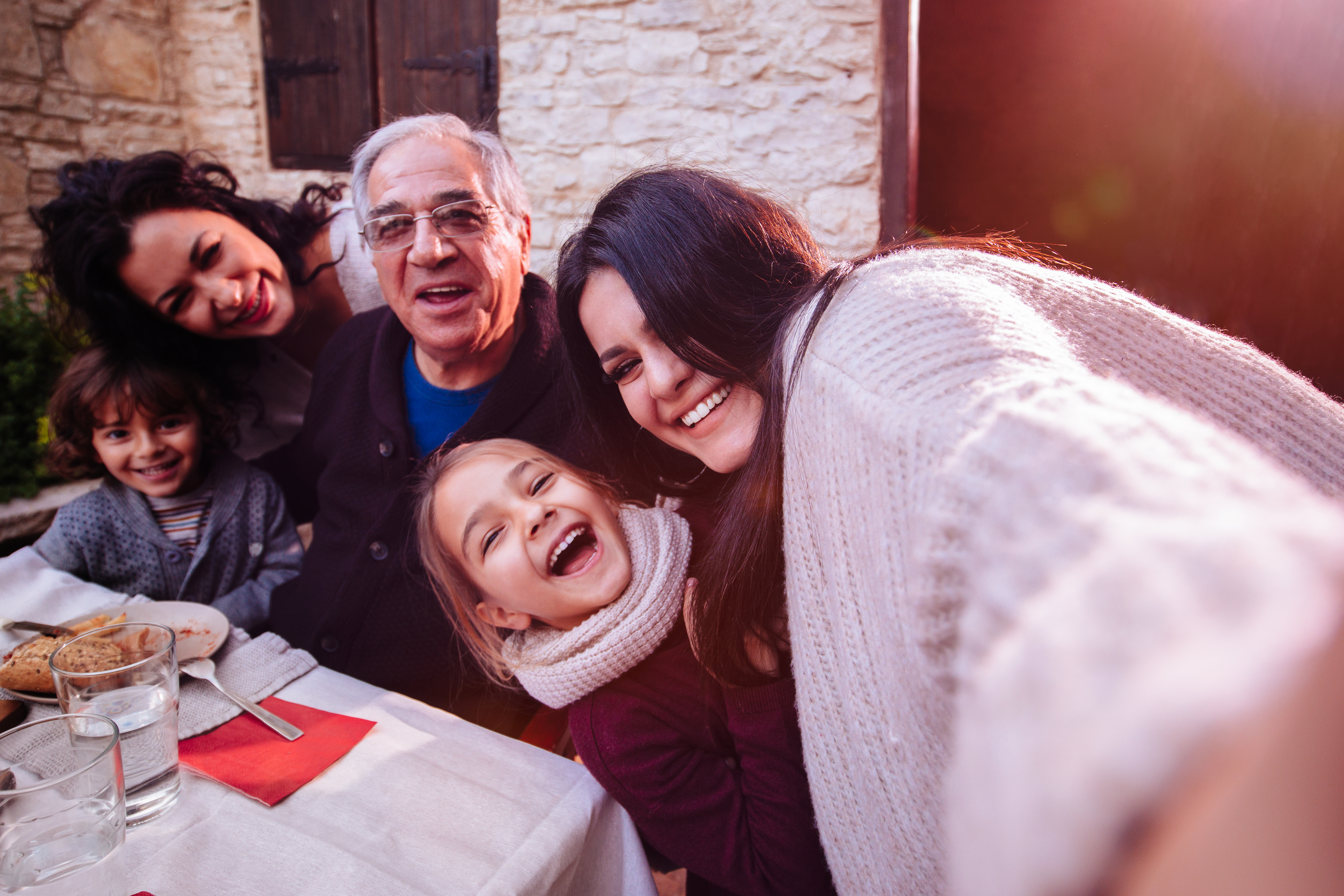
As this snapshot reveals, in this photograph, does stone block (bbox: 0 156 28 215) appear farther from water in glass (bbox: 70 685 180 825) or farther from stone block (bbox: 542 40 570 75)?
water in glass (bbox: 70 685 180 825)

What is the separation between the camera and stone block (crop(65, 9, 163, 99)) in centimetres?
491

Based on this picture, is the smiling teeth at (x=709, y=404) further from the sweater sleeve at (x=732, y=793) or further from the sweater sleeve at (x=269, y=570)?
the sweater sleeve at (x=269, y=570)

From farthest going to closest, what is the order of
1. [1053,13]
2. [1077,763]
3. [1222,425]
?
[1053,13], [1222,425], [1077,763]

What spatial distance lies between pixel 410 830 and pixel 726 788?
52 cm

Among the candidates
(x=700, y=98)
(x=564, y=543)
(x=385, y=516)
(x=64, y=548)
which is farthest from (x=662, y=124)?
(x=64, y=548)

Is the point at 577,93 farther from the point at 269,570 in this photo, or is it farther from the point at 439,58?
the point at 269,570

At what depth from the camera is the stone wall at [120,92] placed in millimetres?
4684

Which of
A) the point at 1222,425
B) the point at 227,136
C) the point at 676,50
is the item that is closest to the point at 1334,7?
the point at 676,50

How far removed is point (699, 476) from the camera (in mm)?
1709

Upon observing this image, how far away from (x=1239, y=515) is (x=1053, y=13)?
A: 4.29 metres

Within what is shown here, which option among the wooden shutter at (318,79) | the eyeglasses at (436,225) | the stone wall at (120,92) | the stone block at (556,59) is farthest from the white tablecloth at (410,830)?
the stone wall at (120,92)

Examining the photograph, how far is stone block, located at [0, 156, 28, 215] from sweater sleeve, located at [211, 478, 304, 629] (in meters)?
4.32

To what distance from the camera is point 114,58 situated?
510cm

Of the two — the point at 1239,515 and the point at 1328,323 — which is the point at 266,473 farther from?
the point at 1328,323
